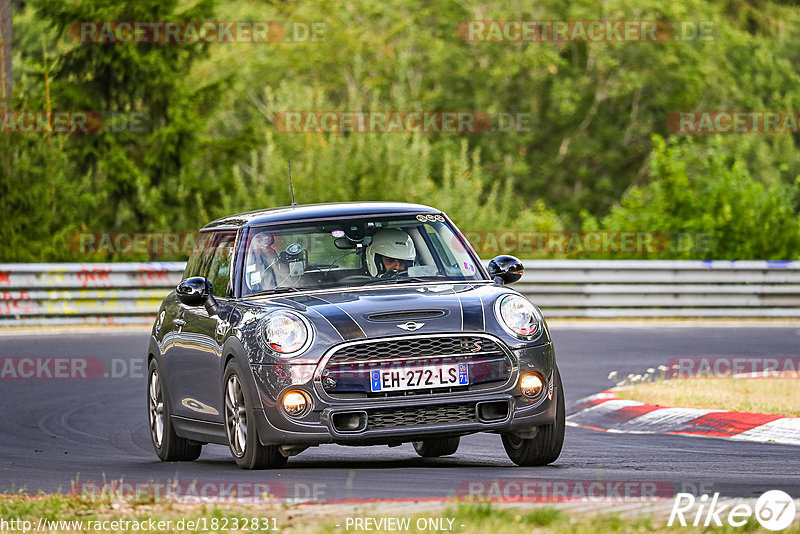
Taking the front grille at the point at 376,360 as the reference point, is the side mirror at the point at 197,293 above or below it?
above

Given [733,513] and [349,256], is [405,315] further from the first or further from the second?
[733,513]

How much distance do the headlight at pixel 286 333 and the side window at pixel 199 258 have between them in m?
2.11

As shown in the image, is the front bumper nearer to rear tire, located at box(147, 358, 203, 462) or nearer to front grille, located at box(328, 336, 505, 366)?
front grille, located at box(328, 336, 505, 366)

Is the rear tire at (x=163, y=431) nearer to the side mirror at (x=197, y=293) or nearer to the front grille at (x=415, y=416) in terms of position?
the side mirror at (x=197, y=293)

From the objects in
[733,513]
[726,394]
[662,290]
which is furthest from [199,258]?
[662,290]

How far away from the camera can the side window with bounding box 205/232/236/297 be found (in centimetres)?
968

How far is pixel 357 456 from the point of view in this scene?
1023 cm

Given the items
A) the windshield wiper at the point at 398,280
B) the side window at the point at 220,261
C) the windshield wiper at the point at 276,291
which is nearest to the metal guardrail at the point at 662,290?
the side window at the point at 220,261

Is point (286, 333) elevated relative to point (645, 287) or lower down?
elevated

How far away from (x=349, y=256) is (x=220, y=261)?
1.01m

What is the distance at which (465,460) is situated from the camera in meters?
9.73

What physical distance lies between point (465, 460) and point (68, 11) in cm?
2235

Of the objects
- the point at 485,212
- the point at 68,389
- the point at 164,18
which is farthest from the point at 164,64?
the point at 68,389

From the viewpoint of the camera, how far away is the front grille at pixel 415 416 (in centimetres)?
826
